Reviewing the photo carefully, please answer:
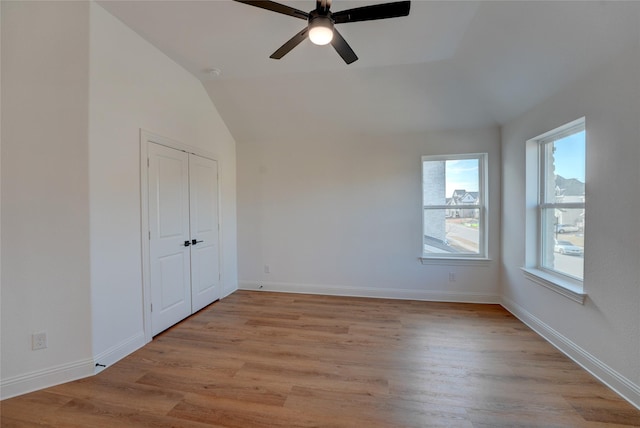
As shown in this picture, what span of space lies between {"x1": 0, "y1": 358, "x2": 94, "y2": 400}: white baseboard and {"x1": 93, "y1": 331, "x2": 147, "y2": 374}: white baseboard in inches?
2.3

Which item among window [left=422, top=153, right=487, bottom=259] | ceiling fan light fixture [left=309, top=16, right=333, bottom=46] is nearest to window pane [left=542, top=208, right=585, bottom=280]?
window [left=422, top=153, right=487, bottom=259]

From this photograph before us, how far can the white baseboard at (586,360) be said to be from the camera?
1.76 meters

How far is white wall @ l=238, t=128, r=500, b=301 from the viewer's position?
3.65m

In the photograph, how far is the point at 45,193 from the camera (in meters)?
1.95

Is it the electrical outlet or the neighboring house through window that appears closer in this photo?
the electrical outlet

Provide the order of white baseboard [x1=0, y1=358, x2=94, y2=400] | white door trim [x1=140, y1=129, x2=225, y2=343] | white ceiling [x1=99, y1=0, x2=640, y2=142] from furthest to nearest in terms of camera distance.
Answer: white door trim [x1=140, y1=129, x2=225, y2=343] → white ceiling [x1=99, y1=0, x2=640, y2=142] → white baseboard [x1=0, y1=358, x2=94, y2=400]

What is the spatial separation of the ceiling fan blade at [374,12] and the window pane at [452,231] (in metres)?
2.66

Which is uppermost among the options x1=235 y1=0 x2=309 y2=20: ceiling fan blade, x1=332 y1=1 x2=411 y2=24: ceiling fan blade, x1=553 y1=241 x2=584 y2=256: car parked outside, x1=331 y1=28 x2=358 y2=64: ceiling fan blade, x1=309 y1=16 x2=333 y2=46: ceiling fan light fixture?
x1=235 y1=0 x2=309 y2=20: ceiling fan blade

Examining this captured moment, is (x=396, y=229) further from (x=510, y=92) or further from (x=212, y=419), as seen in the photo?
(x=212, y=419)

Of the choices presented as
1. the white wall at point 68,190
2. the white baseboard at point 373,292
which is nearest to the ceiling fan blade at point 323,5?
the white wall at point 68,190

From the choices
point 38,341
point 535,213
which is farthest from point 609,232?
point 38,341

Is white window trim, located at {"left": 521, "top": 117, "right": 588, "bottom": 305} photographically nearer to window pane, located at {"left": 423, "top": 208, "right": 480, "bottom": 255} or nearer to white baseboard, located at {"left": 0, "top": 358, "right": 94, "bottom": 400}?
window pane, located at {"left": 423, "top": 208, "right": 480, "bottom": 255}

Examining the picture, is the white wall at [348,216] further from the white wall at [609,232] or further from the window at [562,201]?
the white wall at [609,232]

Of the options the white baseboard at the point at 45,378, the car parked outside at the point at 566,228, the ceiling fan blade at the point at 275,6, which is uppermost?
the ceiling fan blade at the point at 275,6
